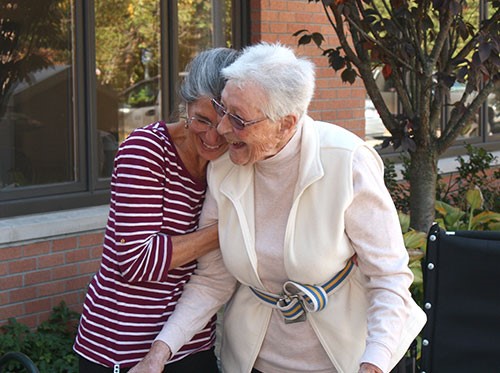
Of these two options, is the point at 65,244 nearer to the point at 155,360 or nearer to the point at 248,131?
the point at 155,360

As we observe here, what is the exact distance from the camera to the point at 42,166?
18.2 feet

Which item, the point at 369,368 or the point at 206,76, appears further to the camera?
the point at 206,76

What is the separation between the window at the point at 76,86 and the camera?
212 inches

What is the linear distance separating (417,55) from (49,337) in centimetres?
266

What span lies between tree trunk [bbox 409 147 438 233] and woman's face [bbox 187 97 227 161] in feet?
9.16

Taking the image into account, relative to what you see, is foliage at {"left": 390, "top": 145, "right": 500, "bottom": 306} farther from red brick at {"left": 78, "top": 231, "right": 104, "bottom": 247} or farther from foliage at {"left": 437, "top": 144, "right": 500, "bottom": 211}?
red brick at {"left": 78, "top": 231, "right": 104, "bottom": 247}

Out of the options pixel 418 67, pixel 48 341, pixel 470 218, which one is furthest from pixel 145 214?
pixel 470 218

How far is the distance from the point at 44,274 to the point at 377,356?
311 cm

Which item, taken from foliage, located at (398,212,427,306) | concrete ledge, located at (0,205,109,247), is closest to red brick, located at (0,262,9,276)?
concrete ledge, located at (0,205,109,247)

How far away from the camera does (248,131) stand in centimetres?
261

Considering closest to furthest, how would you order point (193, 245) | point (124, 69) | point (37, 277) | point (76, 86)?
point (193, 245) < point (37, 277) < point (76, 86) < point (124, 69)

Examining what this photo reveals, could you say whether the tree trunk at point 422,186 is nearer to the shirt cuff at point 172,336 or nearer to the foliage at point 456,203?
the foliage at point 456,203

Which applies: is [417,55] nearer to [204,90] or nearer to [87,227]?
[87,227]

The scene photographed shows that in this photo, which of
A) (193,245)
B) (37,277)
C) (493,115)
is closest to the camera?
(193,245)
